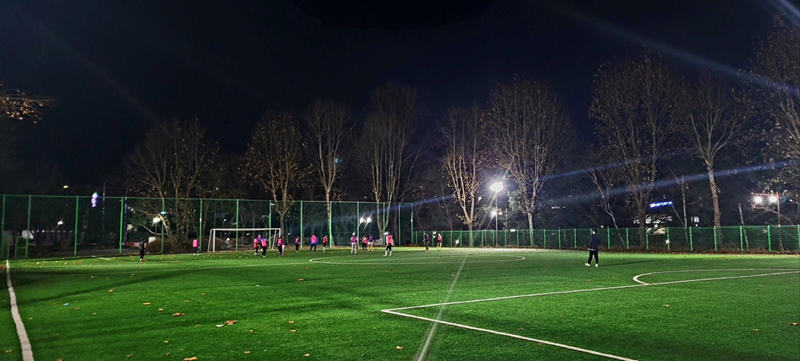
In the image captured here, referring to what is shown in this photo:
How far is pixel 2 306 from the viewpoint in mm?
12078

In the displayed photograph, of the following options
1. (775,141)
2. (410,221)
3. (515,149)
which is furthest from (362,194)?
(775,141)

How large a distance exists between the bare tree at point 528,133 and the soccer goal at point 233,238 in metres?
24.7

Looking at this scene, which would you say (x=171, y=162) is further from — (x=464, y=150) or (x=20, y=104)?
(x=20, y=104)

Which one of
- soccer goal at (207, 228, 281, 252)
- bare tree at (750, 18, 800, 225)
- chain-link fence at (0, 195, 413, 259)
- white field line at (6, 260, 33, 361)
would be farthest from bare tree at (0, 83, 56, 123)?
bare tree at (750, 18, 800, 225)

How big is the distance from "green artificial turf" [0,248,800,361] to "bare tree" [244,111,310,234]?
3956cm

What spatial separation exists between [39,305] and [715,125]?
1861 inches

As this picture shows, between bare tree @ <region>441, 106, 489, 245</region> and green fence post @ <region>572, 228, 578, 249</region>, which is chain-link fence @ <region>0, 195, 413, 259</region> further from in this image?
green fence post @ <region>572, 228, 578, 249</region>

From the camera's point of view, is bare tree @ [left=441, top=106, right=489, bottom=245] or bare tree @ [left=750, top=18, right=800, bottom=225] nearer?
bare tree @ [left=750, top=18, right=800, bottom=225]

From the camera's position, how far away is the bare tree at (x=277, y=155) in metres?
56.1

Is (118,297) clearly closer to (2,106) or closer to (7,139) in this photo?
(2,106)

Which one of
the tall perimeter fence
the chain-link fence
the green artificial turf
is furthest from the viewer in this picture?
the chain-link fence

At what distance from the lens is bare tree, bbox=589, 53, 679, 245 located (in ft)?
145

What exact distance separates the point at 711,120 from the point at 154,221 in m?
51.6

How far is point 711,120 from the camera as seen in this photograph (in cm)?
→ 4322
